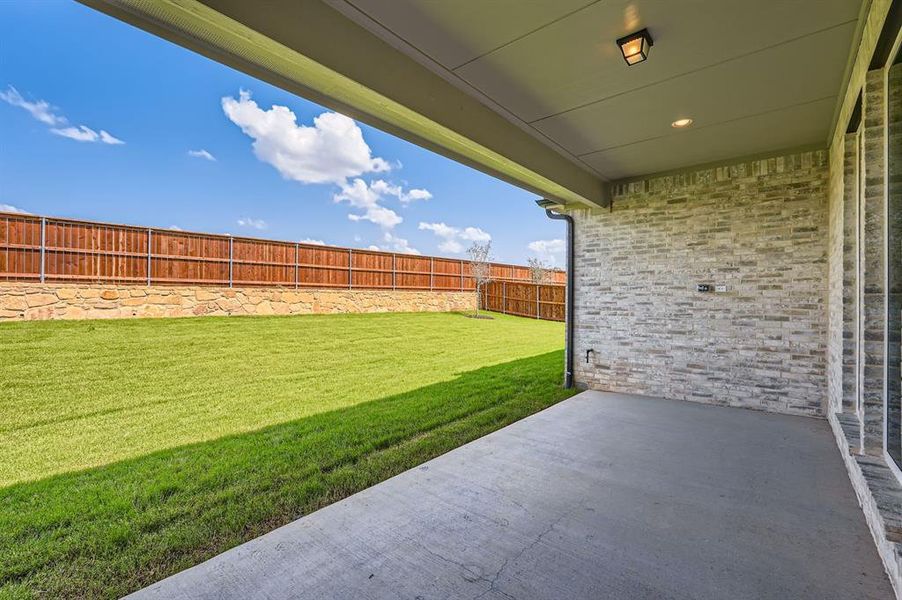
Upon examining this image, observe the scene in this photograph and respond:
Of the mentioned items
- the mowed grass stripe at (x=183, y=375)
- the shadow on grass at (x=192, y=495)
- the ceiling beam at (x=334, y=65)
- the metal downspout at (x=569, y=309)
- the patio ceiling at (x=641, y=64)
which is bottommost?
the shadow on grass at (x=192, y=495)

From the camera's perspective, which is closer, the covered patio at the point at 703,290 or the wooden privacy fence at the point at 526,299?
the covered patio at the point at 703,290

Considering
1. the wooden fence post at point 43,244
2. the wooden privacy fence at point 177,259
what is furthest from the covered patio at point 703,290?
the wooden fence post at point 43,244

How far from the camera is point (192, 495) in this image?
103 inches

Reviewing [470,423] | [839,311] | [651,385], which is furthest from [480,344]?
[839,311]

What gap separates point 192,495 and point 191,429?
1539 mm

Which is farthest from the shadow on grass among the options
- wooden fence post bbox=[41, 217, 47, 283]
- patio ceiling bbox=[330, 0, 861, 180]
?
wooden fence post bbox=[41, 217, 47, 283]

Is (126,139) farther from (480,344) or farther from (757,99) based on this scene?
(757,99)

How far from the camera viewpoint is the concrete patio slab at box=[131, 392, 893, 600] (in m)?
1.81

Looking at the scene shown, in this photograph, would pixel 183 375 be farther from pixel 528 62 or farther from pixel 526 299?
pixel 526 299

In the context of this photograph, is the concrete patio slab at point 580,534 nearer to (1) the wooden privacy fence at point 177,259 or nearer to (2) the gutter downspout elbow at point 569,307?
(2) the gutter downspout elbow at point 569,307

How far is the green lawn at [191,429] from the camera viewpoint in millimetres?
2125

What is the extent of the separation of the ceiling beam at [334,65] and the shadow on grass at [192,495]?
8.65 ft

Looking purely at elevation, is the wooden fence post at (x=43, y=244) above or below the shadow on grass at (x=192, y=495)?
above

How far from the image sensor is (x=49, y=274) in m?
8.64
